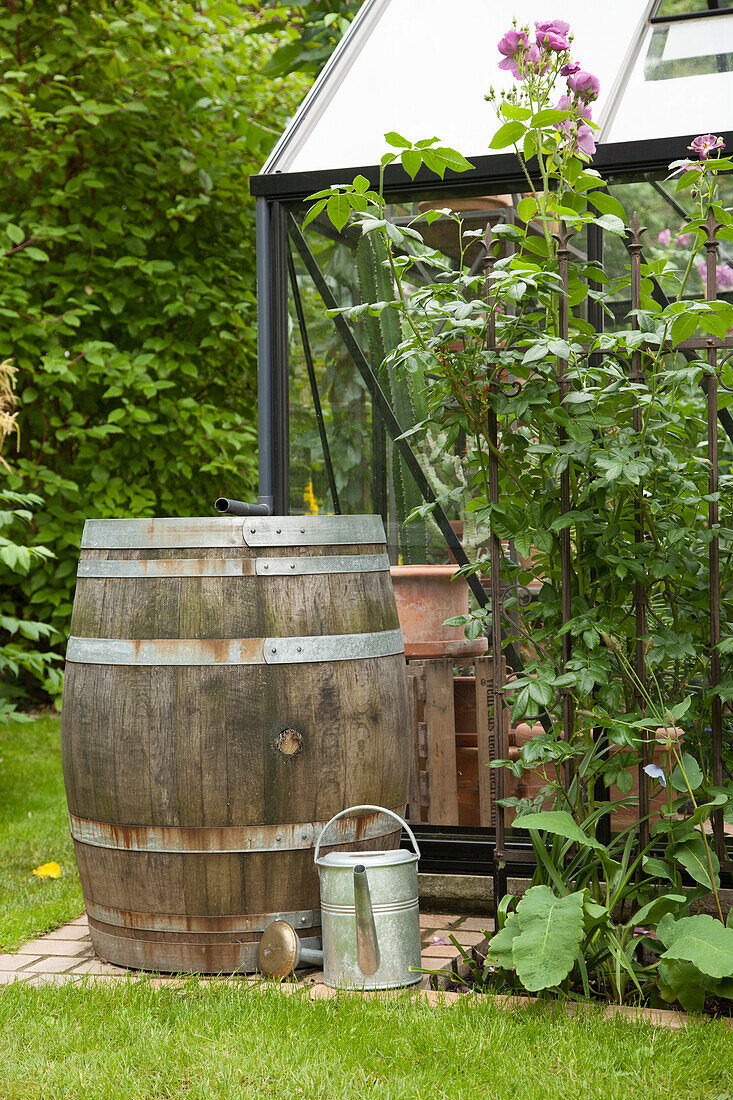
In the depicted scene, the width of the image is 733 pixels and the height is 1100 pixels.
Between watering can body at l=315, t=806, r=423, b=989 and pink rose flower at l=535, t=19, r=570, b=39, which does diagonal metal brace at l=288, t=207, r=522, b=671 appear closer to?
watering can body at l=315, t=806, r=423, b=989

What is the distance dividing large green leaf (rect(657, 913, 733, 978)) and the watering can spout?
59 cm

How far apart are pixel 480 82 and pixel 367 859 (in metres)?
2.31

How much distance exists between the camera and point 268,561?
102 inches

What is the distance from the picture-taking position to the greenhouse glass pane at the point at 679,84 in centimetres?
313

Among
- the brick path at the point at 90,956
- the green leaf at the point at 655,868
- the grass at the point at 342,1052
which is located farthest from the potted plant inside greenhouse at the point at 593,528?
the brick path at the point at 90,956

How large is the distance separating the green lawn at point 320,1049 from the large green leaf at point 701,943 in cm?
14

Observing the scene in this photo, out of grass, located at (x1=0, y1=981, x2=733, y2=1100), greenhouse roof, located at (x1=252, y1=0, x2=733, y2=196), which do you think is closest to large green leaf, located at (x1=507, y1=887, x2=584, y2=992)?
grass, located at (x1=0, y1=981, x2=733, y2=1100)

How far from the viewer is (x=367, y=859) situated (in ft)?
8.25

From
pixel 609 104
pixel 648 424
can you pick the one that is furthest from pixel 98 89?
pixel 648 424

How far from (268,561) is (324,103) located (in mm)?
1769

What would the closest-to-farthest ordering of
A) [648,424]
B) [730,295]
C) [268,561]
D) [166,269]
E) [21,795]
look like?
[648,424] → [268,561] → [730,295] → [21,795] → [166,269]

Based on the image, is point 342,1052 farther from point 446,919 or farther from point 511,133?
point 511,133

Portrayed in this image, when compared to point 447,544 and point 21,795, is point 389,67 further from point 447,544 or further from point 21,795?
point 21,795

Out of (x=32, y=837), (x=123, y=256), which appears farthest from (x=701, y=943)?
(x=123, y=256)
